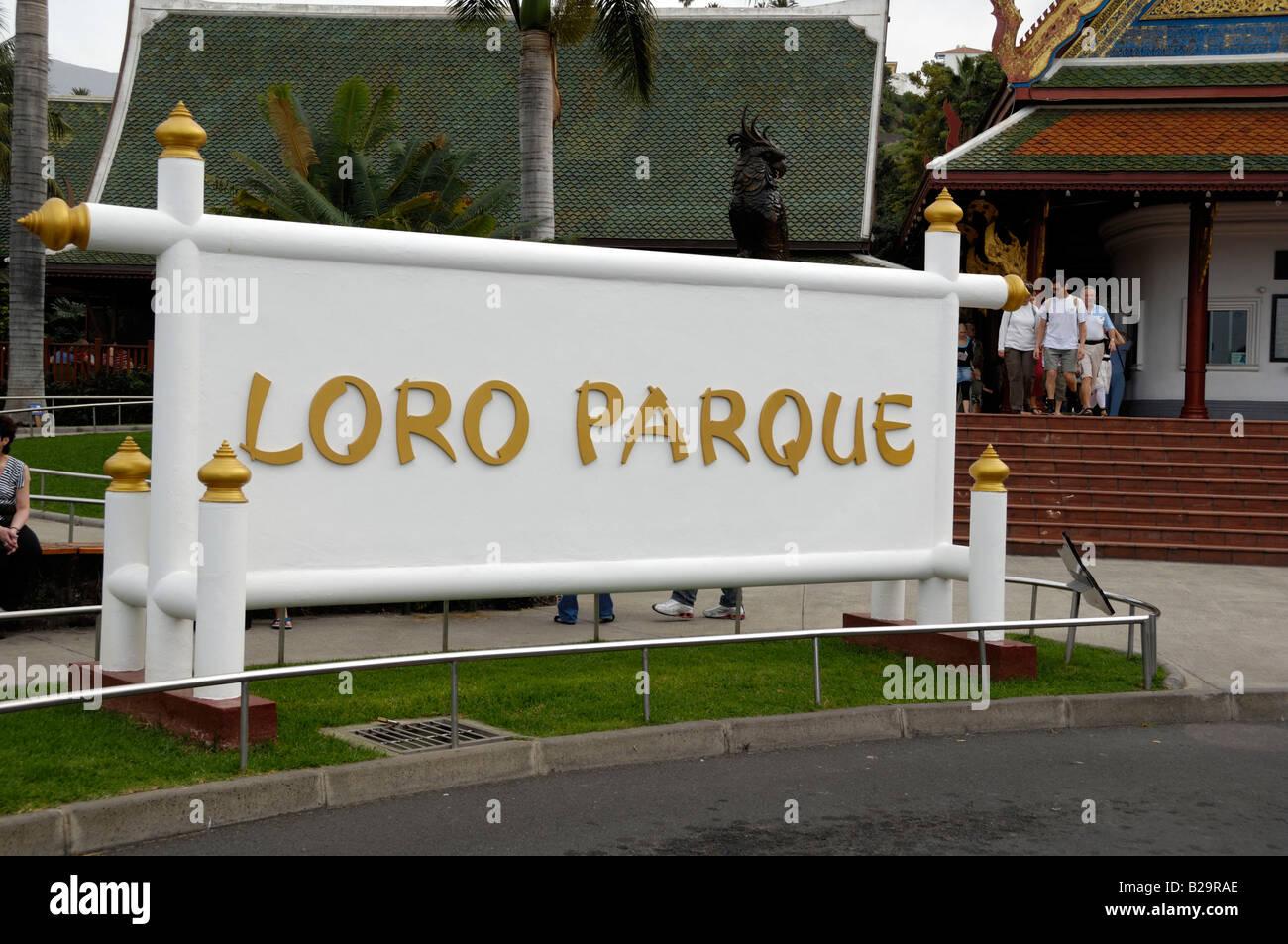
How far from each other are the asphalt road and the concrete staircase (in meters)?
8.74

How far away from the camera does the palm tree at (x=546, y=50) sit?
60.0 feet

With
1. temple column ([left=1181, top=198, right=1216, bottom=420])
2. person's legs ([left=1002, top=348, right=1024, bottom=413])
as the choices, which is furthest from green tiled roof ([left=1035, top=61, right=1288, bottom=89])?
person's legs ([left=1002, top=348, right=1024, bottom=413])

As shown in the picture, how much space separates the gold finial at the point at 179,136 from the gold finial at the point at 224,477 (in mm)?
1477

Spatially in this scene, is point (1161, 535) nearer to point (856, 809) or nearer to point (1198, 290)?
point (1198, 290)

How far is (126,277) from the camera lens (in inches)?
1053

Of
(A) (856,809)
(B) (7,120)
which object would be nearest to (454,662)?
(A) (856,809)

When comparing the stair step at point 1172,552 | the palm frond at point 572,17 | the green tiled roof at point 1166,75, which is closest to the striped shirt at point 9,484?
the stair step at point 1172,552

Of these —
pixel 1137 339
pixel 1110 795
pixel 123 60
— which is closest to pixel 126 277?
pixel 123 60

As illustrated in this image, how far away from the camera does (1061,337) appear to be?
59.3ft

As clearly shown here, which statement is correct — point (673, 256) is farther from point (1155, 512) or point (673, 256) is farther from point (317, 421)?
point (1155, 512)

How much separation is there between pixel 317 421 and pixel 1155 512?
12.4m

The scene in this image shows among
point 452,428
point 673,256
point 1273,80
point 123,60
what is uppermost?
point 123,60

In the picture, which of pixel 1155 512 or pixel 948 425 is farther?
pixel 1155 512

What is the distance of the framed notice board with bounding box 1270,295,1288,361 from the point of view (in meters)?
22.9
